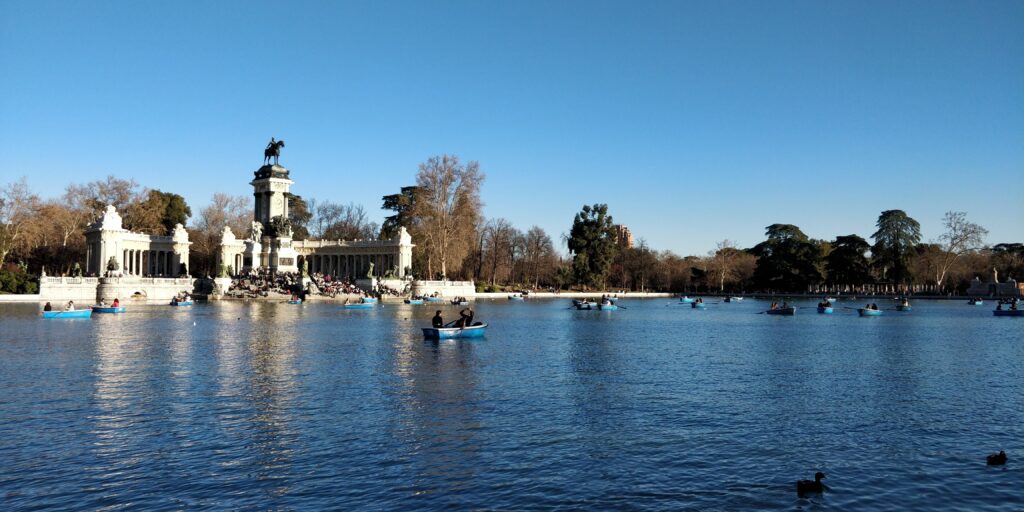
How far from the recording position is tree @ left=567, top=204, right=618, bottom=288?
118 metres

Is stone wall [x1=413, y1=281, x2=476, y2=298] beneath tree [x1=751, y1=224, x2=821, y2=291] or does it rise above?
beneath

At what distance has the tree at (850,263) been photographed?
12688cm

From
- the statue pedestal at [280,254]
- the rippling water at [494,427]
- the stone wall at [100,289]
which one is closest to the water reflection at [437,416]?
the rippling water at [494,427]

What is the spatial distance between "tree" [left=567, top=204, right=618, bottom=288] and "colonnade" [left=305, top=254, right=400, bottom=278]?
107 ft

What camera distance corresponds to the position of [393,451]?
14.5 meters

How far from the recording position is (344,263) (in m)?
107

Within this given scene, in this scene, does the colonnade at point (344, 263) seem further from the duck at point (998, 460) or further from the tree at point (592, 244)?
the duck at point (998, 460)

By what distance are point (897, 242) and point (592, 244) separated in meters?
49.2

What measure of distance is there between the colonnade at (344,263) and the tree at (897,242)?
80317 mm

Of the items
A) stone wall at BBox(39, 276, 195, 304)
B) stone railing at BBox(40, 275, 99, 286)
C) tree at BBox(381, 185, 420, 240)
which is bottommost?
stone wall at BBox(39, 276, 195, 304)

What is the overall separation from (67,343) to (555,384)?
856 inches

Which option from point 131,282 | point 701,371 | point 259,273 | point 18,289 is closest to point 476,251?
point 259,273

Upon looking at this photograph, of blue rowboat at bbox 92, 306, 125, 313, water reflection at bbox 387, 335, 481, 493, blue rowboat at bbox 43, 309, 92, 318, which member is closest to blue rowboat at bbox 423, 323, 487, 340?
water reflection at bbox 387, 335, 481, 493

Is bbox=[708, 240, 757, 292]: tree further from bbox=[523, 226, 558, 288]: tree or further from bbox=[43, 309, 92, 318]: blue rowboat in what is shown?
bbox=[43, 309, 92, 318]: blue rowboat
